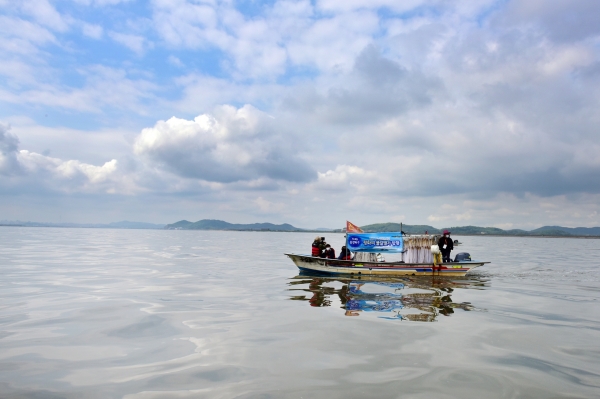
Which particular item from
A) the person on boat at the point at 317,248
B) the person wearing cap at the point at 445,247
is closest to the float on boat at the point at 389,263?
the person wearing cap at the point at 445,247

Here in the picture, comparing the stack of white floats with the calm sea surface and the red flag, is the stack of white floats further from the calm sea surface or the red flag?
the calm sea surface

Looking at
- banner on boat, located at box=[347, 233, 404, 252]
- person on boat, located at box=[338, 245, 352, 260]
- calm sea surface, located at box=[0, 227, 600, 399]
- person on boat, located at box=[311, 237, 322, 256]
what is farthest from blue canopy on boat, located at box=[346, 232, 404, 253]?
calm sea surface, located at box=[0, 227, 600, 399]

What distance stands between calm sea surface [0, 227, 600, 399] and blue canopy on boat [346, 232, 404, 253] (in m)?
7.02

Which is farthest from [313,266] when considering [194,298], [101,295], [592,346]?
[592,346]

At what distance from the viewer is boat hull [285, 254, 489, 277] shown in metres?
28.3

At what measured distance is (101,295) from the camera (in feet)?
63.2

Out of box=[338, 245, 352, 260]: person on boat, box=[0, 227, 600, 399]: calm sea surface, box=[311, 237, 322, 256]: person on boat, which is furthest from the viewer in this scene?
box=[311, 237, 322, 256]: person on boat

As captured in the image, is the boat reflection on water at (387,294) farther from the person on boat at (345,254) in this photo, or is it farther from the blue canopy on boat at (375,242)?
the blue canopy on boat at (375,242)

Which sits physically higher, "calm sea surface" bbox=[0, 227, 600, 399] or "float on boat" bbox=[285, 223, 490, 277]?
"float on boat" bbox=[285, 223, 490, 277]

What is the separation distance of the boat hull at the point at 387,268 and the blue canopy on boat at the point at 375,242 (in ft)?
4.07

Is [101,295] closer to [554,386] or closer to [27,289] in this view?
[27,289]

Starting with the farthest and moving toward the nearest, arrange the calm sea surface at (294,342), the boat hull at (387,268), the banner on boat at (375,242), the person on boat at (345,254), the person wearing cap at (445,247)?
the person wearing cap at (445,247) → the person on boat at (345,254) → the banner on boat at (375,242) → the boat hull at (387,268) → the calm sea surface at (294,342)

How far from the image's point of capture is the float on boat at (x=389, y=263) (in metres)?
28.3

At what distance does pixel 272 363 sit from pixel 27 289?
17337mm
